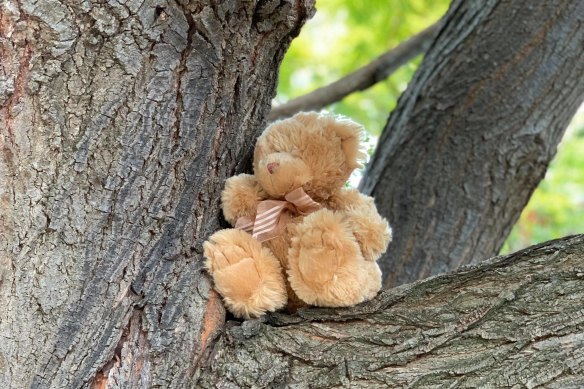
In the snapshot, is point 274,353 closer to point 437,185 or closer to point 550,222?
point 437,185

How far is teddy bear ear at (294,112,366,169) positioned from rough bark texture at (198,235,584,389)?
26 cm

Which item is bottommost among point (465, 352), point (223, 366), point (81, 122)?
point (223, 366)

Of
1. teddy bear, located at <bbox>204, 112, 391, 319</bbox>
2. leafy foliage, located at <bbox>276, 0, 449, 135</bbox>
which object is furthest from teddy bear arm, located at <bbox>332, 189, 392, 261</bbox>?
leafy foliage, located at <bbox>276, 0, 449, 135</bbox>

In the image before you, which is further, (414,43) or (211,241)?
(414,43)

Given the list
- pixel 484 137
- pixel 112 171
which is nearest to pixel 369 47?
pixel 484 137

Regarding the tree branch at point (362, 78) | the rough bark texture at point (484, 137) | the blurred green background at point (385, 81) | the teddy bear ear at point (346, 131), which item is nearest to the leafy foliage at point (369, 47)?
the blurred green background at point (385, 81)

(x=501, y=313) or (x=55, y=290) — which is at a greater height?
(x=501, y=313)

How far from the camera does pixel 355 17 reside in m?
3.53

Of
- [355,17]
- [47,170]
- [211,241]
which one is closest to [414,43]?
[355,17]

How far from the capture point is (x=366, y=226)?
1144mm

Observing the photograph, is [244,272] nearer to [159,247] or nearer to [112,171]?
[159,247]

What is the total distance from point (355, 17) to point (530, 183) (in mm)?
1888

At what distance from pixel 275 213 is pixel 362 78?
145 centimetres

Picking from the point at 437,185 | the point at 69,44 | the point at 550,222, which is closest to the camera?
the point at 69,44
